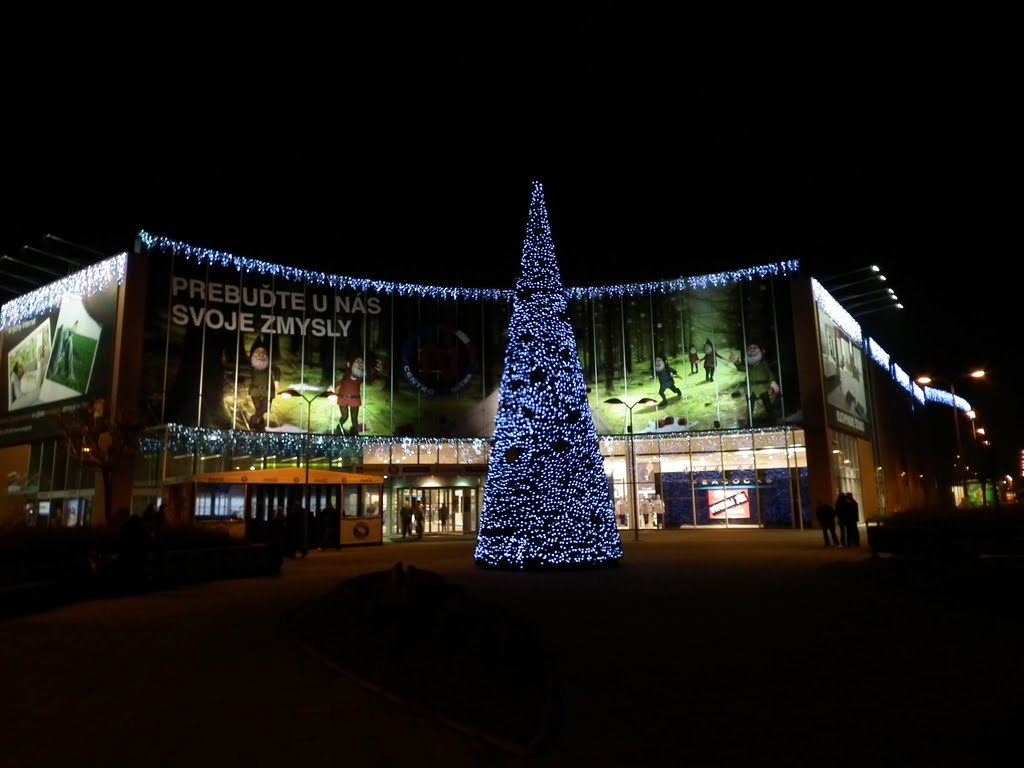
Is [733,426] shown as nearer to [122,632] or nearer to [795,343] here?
[795,343]

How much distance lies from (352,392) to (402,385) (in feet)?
8.78

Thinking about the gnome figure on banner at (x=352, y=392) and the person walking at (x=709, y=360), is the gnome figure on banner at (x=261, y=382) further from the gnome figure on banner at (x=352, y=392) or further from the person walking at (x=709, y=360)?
the person walking at (x=709, y=360)

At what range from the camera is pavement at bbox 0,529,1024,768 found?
4496 mm

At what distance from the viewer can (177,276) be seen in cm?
3334

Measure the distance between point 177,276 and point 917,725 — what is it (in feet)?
113

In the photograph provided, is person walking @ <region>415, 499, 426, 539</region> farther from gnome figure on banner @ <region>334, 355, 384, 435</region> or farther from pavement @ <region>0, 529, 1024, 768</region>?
pavement @ <region>0, 529, 1024, 768</region>

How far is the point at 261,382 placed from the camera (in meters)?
35.0

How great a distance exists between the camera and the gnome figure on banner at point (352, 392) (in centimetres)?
3697

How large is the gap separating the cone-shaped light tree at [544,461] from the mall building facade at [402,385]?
14267mm

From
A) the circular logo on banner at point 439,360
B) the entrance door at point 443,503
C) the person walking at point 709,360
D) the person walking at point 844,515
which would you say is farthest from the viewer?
the circular logo on banner at point 439,360

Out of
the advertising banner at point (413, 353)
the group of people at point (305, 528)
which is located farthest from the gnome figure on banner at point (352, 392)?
the group of people at point (305, 528)

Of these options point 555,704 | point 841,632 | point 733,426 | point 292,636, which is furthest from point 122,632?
point 733,426

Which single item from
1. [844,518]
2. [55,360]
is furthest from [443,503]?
[844,518]

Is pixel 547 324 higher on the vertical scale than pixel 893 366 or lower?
lower
